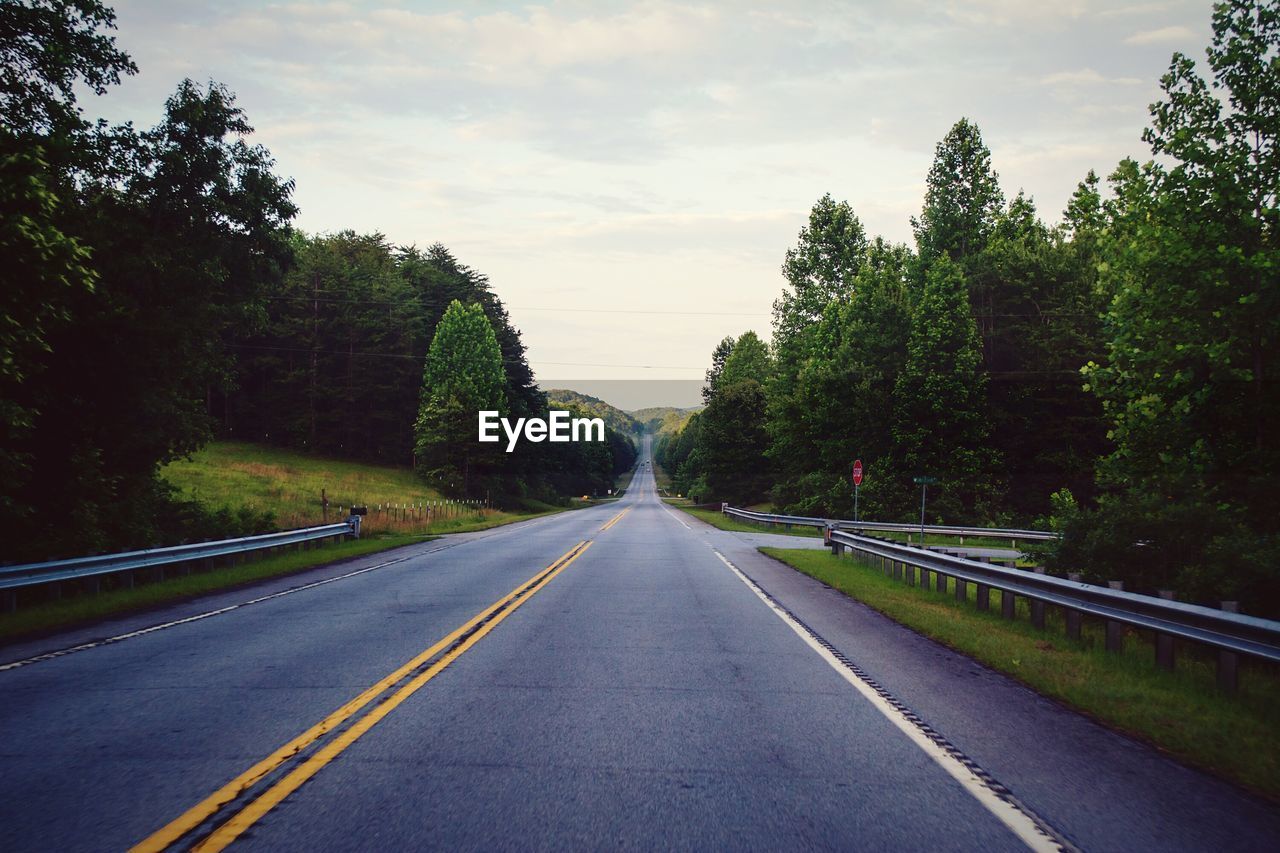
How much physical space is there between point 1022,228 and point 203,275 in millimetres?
47358

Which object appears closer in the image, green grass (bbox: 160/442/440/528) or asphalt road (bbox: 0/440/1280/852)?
asphalt road (bbox: 0/440/1280/852)

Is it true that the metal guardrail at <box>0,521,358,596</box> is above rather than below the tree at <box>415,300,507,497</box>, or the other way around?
below

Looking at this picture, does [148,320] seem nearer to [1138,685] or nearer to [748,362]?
[1138,685]

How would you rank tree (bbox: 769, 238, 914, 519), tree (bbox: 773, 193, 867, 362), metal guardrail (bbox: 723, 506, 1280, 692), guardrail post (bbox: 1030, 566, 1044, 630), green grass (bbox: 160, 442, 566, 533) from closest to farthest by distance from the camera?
metal guardrail (bbox: 723, 506, 1280, 692) < guardrail post (bbox: 1030, 566, 1044, 630) < green grass (bbox: 160, 442, 566, 533) < tree (bbox: 769, 238, 914, 519) < tree (bbox: 773, 193, 867, 362)

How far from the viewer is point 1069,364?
145 ft

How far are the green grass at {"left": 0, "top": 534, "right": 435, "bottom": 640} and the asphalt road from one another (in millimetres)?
1353

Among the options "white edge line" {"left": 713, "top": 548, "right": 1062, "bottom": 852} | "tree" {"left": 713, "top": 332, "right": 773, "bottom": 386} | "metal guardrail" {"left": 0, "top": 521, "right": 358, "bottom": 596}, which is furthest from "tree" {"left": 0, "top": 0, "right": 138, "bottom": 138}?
"tree" {"left": 713, "top": 332, "right": 773, "bottom": 386}

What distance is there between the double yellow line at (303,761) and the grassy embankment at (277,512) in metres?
5.28

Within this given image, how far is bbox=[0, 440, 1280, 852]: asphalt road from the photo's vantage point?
3.86 meters

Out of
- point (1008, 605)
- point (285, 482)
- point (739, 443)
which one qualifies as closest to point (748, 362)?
point (739, 443)

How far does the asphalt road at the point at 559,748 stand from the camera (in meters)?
3.86

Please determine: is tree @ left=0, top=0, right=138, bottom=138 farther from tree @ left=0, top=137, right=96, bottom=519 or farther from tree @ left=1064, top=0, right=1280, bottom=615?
tree @ left=1064, top=0, right=1280, bottom=615

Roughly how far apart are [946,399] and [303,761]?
142 feet

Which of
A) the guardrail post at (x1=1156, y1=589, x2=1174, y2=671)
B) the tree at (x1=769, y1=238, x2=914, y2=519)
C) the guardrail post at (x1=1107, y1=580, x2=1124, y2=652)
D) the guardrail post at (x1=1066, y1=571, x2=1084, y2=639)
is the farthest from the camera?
the tree at (x1=769, y1=238, x2=914, y2=519)
